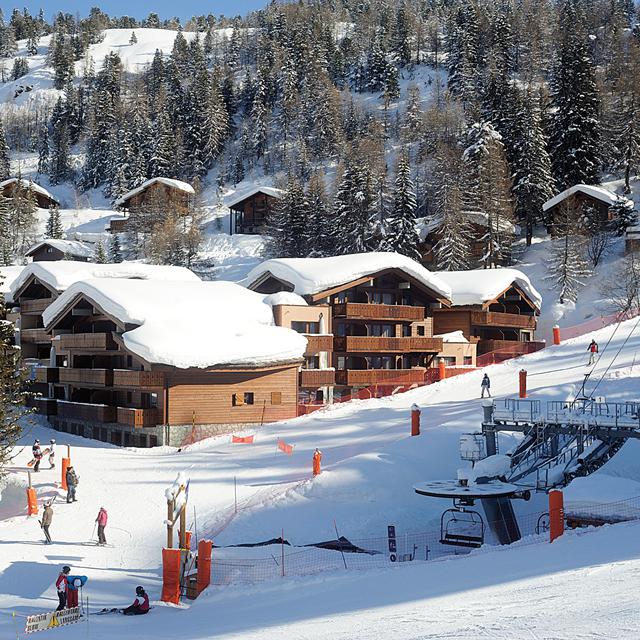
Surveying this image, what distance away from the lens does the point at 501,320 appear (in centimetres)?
5338

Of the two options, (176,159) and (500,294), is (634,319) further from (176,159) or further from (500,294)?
(176,159)

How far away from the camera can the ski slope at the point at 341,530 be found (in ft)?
40.0

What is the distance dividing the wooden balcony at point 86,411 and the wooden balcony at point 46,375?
92.0 inches

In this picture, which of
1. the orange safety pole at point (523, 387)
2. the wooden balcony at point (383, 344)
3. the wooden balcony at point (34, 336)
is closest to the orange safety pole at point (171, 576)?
the orange safety pole at point (523, 387)

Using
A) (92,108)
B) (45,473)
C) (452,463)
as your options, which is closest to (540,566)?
(452,463)

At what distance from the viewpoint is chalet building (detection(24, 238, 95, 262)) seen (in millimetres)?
75938

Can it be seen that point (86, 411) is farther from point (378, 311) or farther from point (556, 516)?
point (556, 516)

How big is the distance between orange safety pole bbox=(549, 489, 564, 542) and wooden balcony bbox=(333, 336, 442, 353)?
2650 centimetres

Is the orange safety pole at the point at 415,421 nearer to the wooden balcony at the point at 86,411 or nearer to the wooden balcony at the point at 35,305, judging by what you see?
the wooden balcony at the point at 86,411

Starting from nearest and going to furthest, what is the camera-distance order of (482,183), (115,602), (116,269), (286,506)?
(115,602), (286,506), (116,269), (482,183)

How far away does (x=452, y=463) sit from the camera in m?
26.6

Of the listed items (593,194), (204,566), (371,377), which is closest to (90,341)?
(371,377)

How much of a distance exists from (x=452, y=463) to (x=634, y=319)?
26248mm

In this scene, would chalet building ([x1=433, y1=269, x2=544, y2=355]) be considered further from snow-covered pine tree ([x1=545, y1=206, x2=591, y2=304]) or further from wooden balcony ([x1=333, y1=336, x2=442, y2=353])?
wooden balcony ([x1=333, y1=336, x2=442, y2=353])
